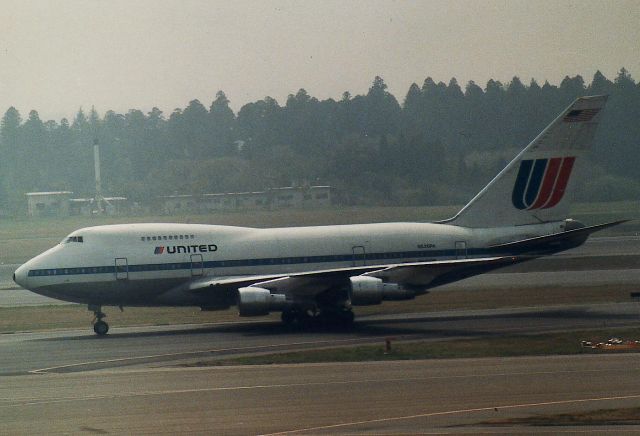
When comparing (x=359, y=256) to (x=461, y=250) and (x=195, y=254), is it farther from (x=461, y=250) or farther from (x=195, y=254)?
(x=195, y=254)

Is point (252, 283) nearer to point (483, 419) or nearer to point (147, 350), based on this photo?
point (147, 350)

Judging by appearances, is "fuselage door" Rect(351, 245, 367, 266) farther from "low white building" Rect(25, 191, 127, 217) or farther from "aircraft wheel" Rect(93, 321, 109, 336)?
"low white building" Rect(25, 191, 127, 217)

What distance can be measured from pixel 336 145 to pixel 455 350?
32134mm

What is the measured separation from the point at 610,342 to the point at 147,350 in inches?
554

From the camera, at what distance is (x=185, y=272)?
36469 millimetres

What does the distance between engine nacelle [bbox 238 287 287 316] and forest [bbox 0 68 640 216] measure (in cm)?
2004

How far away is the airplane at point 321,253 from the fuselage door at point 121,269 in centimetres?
4

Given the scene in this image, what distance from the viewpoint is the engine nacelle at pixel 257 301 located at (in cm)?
3356

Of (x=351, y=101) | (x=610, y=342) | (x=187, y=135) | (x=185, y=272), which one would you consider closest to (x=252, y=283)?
(x=185, y=272)

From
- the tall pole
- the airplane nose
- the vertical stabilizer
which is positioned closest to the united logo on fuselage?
the airplane nose

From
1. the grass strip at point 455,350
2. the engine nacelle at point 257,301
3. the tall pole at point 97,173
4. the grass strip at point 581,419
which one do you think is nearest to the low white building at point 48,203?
the tall pole at point 97,173

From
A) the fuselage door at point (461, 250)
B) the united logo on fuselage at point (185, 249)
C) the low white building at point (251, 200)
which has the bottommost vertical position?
the fuselage door at point (461, 250)

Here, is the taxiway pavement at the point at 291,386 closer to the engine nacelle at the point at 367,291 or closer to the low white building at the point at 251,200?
the engine nacelle at the point at 367,291

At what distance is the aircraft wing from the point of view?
111ft
